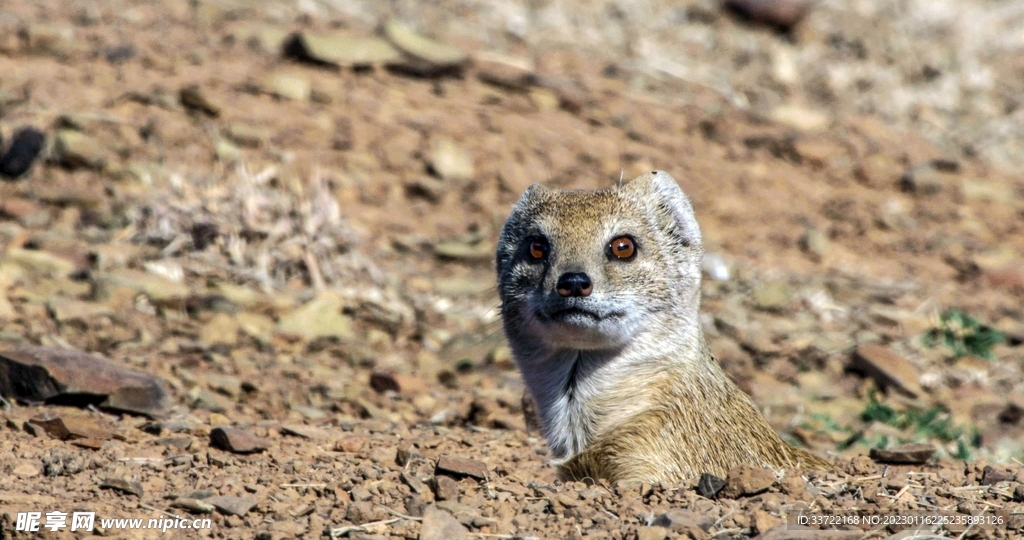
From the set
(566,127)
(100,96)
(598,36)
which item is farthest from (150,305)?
(598,36)

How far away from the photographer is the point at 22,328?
24.9 feet

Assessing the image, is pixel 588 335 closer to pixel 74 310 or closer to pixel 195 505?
pixel 195 505

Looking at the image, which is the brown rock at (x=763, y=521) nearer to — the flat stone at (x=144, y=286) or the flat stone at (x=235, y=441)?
the flat stone at (x=235, y=441)

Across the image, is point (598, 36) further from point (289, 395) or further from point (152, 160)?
point (289, 395)

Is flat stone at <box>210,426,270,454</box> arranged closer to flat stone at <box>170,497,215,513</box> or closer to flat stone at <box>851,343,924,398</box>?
flat stone at <box>170,497,215,513</box>

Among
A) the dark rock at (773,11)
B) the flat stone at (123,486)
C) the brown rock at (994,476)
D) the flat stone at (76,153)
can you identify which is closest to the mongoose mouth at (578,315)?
the brown rock at (994,476)

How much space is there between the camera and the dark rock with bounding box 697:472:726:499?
16.3ft

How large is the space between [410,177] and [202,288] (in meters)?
2.87

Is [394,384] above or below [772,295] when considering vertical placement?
below

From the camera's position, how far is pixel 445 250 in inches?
403

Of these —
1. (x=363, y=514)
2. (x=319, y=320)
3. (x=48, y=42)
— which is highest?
(x=363, y=514)

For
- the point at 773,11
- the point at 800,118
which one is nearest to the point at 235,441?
the point at 800,118

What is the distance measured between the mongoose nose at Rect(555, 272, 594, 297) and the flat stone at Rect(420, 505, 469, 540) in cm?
132

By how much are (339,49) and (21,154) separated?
370 centimetres
